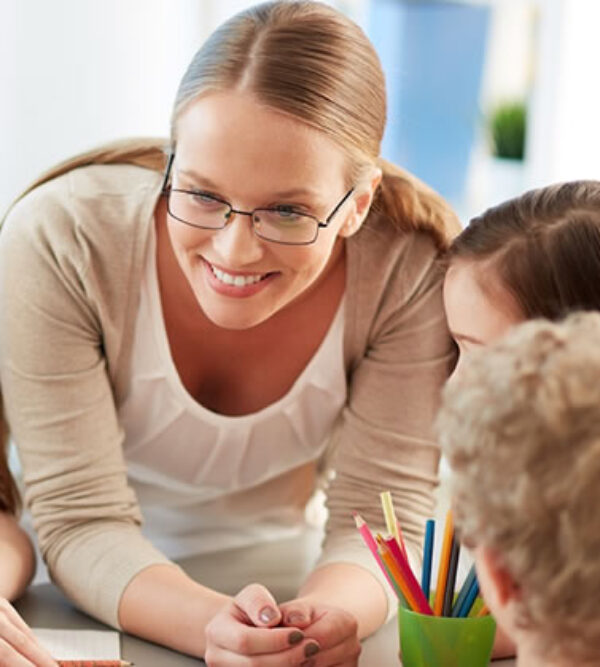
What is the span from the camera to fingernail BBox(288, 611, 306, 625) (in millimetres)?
1027

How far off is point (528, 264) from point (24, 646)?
50 cm

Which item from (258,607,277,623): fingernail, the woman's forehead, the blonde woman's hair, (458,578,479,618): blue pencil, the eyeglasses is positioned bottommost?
(258,607,277,623): fingernail

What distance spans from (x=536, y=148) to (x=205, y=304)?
1284mm

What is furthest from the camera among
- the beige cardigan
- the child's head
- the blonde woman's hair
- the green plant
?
the green plant

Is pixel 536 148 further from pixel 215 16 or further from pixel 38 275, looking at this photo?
pixel 38 275

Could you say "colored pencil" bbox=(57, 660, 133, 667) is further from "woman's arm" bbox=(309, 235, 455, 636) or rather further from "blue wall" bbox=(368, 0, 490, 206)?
"blue wall" bbox=(368, 0, 490, 206)

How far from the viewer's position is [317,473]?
4.84ft

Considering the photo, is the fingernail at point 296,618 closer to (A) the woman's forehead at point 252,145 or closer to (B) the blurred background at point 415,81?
(A) the woman's forehead at point 252,145

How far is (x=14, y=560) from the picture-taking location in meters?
1.18

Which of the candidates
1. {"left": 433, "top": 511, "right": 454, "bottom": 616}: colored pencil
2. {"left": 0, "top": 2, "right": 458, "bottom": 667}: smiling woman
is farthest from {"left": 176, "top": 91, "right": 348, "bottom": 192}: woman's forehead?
{"left": 433, "top": 511, "right": 454, "bottom": 616}: colored pencil

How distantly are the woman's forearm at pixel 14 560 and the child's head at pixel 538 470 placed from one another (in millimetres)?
574

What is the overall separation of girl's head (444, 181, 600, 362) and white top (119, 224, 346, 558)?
0.25m

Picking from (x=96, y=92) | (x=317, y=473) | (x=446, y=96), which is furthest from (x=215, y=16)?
(x=317, y=473)

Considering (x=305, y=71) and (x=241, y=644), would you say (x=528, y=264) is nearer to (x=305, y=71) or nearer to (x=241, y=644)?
(x=305, y=71)
